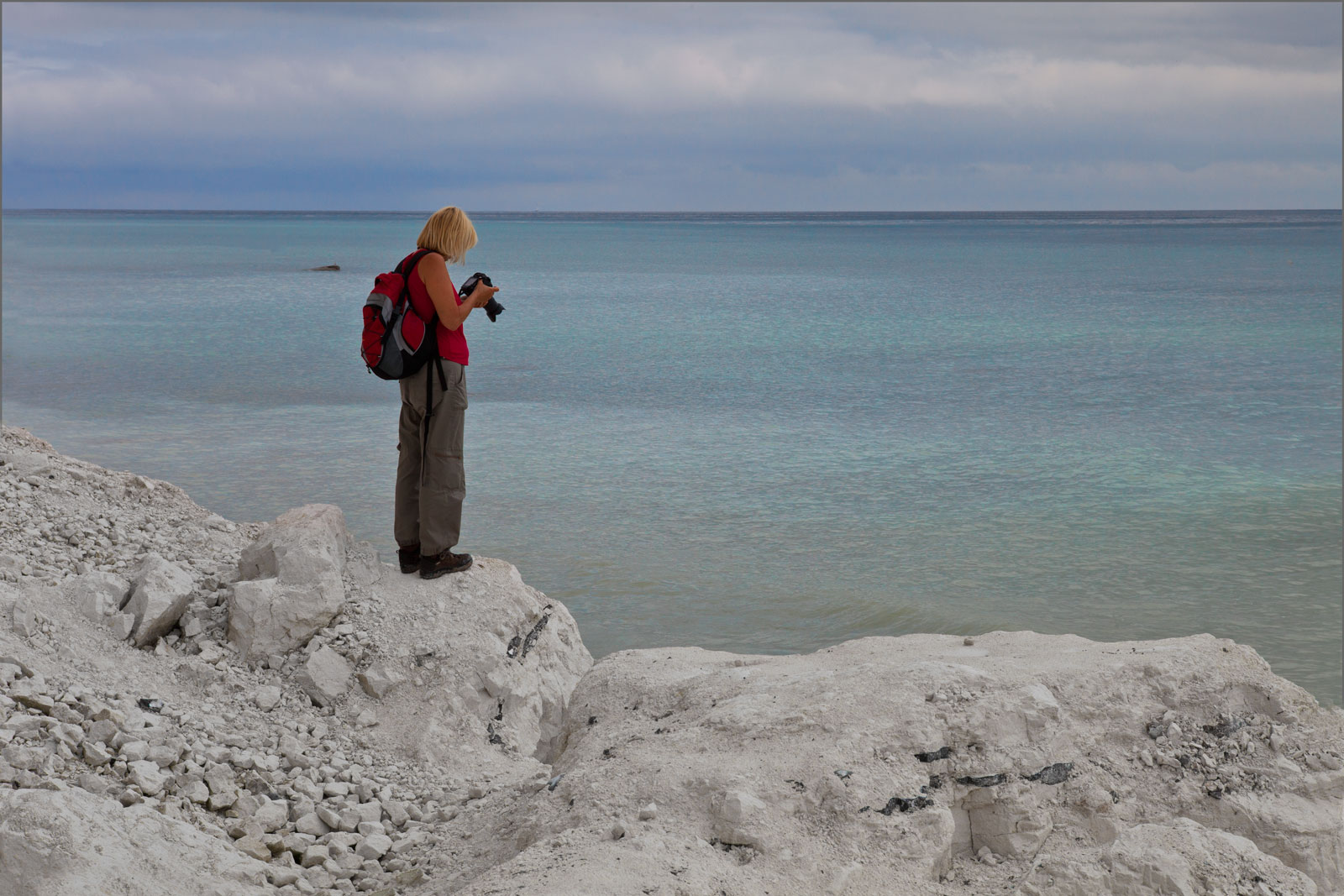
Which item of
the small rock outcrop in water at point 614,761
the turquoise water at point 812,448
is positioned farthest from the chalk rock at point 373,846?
the turquoise water at point 812,448

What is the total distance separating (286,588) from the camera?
196 inches

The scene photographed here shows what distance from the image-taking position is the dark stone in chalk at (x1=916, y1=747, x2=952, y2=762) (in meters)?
3.46

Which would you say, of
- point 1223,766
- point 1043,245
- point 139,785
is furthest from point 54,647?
point 1043,245

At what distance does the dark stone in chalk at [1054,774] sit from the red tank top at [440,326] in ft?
9.83

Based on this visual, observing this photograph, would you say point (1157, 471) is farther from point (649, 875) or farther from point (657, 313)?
point (657, 313)

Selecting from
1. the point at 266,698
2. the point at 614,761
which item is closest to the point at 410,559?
the point at 266,698

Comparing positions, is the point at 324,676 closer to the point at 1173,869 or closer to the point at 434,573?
the point at 434,573

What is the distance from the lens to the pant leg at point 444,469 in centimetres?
530

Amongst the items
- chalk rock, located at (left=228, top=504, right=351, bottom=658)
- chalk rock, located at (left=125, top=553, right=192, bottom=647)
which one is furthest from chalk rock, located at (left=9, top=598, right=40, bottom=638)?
chalk rock, located at (left=228, top=504, right=351, bottom=658)

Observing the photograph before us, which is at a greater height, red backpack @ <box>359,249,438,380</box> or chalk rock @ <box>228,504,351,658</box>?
red backpack @ <box>359,249,438,380</box>

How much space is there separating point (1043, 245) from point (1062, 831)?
8294 centimetres

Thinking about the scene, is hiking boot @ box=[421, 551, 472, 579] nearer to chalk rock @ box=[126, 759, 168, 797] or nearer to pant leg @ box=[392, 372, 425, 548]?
pant leg @ box=[392, 372, 425, 548]

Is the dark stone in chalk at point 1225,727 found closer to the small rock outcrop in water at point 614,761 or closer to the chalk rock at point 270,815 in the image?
the small rock outcrop in water at point 614,761

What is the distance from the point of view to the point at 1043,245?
80875 mm
